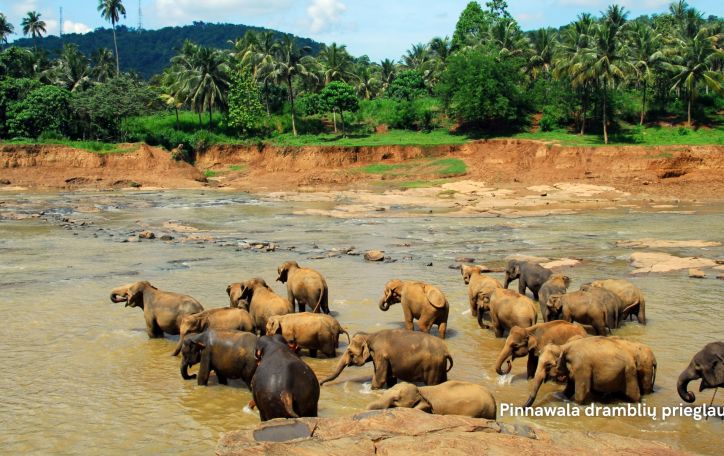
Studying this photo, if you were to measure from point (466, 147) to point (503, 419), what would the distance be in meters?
46.4

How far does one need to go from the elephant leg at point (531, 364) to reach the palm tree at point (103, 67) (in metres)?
76.5

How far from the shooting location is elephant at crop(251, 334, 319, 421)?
801cm

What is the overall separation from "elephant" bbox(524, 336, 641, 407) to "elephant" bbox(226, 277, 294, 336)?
15.2 ft

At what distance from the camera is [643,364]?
372 inches

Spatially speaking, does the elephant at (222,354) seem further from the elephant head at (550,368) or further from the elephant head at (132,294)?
the elephant head at (550,368)

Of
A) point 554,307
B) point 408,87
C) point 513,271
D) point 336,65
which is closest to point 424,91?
point 408,87

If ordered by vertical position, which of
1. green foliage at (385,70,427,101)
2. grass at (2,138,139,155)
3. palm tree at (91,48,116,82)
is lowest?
grass at (2,138,139,155)

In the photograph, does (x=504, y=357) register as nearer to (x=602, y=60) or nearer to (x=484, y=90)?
(x=602, y=60)

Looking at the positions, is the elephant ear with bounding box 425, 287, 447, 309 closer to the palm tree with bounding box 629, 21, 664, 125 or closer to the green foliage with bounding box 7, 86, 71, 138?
the palm tree with bounding box 629, 21, 664, 125

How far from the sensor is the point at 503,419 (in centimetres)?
891

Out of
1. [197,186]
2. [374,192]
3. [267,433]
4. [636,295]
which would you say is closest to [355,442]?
[267,433]

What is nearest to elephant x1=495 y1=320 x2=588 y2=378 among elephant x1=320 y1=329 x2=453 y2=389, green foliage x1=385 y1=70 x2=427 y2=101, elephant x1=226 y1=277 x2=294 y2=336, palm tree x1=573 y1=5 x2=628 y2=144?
elephant x1=320 y1=329 x2=453 y2=389

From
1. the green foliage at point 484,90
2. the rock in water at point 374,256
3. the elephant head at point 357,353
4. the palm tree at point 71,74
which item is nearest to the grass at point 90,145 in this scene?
the palm tree at point 71,74

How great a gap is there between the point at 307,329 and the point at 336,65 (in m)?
57.5
